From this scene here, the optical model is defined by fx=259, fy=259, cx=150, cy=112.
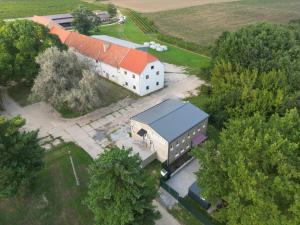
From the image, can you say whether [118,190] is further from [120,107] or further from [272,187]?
[120,107]

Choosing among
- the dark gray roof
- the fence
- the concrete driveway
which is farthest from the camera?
the dark gray roof

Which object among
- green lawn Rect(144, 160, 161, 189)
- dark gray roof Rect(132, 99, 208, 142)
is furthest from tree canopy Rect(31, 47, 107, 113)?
green lawn Rect(144, 160, 161, 189)

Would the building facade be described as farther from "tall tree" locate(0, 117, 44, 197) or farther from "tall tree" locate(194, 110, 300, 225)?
"tall tree" locate(0, 117, 44, 197)

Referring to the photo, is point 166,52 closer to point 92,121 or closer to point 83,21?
point 83,21

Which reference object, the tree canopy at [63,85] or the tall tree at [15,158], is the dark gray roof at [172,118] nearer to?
the tree canopy at [63,85]

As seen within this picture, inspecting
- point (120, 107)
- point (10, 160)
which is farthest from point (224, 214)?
point (120, 107)

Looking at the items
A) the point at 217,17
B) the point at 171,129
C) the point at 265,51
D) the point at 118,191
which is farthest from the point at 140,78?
the point at 217,17
